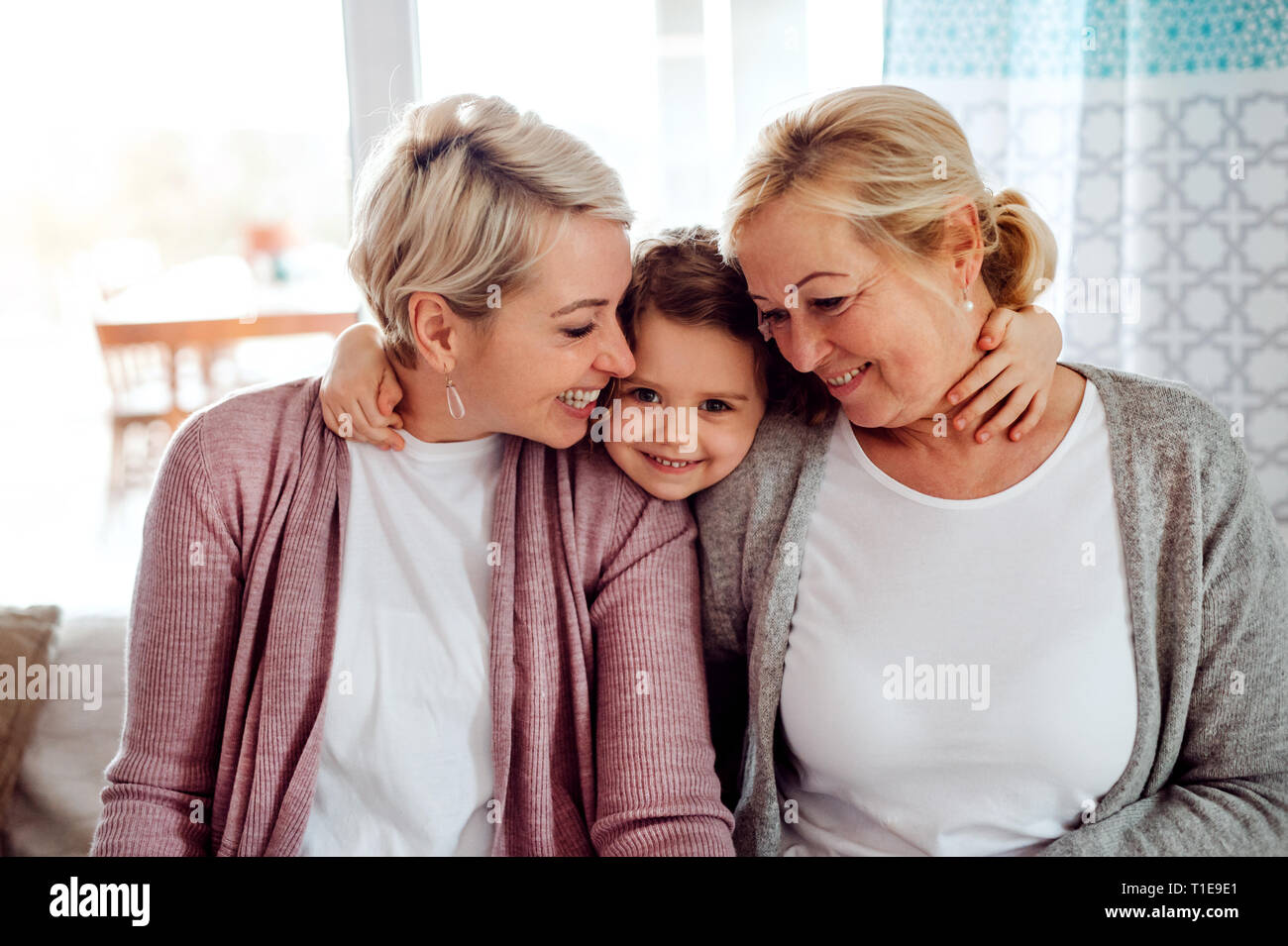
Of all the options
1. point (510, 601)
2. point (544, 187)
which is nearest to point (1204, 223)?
point (544, 187)

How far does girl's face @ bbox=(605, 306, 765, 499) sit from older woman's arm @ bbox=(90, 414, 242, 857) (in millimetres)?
474

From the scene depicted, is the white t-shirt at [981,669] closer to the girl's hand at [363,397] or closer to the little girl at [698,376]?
the little girl at [698,376]

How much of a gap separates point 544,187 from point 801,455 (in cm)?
42

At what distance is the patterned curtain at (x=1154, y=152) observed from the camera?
5.05ft

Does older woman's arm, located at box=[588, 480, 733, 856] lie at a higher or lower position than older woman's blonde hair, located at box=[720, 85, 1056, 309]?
lower

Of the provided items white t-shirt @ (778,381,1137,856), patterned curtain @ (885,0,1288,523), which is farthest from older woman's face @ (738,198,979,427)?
patterned curtain @ (885,0,1288,523)

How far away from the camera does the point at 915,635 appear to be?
1075mm

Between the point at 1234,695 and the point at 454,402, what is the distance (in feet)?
2.96

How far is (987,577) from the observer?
108cm

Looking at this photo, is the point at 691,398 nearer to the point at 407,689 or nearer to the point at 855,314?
the point at 855,314

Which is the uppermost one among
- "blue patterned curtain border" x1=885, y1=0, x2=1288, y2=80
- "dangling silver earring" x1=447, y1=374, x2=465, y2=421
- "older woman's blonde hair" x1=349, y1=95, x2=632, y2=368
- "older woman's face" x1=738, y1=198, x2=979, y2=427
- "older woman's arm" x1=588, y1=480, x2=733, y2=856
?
"blue patterned curtain border" x1=885, y1=0, x2=1288, y2=80

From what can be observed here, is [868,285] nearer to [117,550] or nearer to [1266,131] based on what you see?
[1266,131]

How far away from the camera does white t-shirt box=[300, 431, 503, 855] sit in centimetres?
112

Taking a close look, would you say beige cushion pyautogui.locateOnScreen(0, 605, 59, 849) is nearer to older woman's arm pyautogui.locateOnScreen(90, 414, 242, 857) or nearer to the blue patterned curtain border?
older woman's arm pyautogui.locateOnScreen(90, 414, 242, 857)
